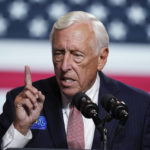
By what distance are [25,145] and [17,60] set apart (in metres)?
0.76

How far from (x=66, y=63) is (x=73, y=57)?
0.06 metres

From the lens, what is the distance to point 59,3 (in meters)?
2.18

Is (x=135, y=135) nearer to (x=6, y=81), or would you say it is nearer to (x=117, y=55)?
(x=117, y=55)

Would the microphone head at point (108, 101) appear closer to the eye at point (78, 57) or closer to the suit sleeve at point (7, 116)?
the eye at point (78, 57)

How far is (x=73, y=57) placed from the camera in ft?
5.21

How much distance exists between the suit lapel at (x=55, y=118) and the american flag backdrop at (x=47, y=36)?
46 centimetres

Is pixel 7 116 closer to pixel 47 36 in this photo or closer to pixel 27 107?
pixel 27 107

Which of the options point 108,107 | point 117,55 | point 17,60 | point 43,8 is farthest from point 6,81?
point 108,107

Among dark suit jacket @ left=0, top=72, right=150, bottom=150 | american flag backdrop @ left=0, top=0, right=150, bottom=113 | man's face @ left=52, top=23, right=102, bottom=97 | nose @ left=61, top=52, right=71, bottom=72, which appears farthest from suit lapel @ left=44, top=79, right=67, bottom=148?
american flag backdrop @ left=0, top=0, right=150, bottom=113

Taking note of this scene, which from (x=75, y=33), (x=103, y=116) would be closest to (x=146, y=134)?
(x=103, y=116)

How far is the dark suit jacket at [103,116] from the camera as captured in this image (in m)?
1.59

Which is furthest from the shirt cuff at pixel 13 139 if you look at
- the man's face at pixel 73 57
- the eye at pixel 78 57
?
the eye at pixel 78 57

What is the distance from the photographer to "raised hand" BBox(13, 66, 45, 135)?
1.35m

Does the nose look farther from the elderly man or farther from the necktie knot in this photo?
the necktie knot
